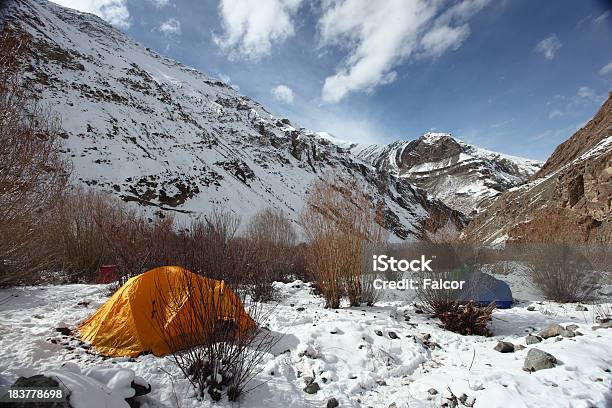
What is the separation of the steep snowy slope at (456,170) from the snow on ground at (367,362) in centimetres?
12405

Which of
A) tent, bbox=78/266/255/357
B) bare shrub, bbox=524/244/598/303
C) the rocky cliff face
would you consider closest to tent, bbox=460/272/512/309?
bare shrub, bbox=524/244/598/303

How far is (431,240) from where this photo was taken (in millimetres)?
8953

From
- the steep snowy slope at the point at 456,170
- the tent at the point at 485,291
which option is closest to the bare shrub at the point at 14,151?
the tent at the point at 485,291

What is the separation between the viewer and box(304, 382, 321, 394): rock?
379 cm

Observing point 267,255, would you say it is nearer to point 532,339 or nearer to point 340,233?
point 340,233

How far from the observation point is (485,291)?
24.5 feet

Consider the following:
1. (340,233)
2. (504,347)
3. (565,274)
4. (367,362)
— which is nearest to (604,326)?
(504,347)

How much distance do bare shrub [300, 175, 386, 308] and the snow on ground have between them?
3.58 ft

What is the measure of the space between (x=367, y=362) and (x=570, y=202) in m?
22.3

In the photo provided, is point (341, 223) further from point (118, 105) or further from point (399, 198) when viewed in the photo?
point (399, 198)

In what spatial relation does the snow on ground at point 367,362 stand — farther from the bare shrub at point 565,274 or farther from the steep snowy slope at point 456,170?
the steep snowy slope at point 456,170

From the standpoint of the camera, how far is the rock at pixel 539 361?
3.78 m

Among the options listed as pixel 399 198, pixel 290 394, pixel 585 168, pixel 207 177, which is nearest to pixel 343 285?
pixel 290 394

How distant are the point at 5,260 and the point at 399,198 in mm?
102617
